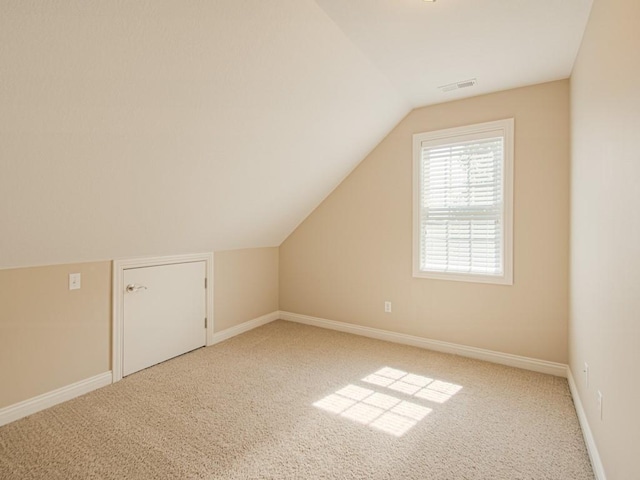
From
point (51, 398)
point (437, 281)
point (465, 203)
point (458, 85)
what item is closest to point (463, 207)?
point (465, 203)

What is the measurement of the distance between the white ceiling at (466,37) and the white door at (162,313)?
2.45 meters

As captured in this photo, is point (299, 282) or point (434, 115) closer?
point (434, 115)

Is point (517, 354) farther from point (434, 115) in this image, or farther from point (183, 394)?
point (183, 394)

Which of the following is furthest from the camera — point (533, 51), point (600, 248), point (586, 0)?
point (533, 51)

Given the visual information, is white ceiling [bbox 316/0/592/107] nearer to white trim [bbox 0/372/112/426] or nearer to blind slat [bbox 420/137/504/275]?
blind slat [bbox 420/137/504/275]

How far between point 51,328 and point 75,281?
1.11 ft

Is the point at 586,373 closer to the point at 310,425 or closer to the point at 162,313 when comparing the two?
the point at 310,425

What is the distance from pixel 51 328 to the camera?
8.03 ft

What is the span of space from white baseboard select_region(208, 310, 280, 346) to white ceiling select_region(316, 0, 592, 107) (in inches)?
116

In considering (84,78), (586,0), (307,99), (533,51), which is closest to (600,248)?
(586,0)

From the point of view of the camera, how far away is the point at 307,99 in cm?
257

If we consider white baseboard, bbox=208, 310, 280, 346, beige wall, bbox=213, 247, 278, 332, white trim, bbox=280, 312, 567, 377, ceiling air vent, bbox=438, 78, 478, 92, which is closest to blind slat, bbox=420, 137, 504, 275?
ceiling air vent, bbox=438, 78, 478, 92

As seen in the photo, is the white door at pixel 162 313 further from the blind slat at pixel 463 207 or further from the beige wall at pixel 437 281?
the blind slat at pixel 463 207

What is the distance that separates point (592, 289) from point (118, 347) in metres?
3.27
